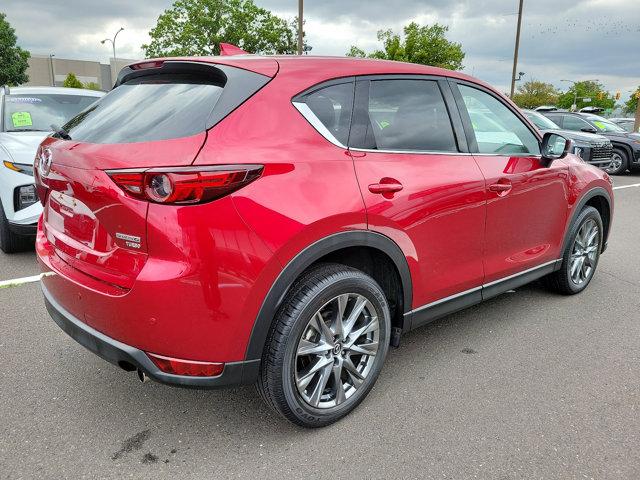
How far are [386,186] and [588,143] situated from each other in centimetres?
1156

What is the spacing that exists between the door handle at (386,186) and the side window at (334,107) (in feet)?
0.82

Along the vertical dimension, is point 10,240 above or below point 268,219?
below

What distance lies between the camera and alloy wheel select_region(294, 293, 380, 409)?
7.76 ft

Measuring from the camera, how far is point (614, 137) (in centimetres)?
1359

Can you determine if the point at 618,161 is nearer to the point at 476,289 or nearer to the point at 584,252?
the point at 584,252

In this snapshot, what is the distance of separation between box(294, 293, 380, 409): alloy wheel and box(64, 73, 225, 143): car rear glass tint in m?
1.00

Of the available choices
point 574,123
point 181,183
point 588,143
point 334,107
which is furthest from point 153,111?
point 574,123

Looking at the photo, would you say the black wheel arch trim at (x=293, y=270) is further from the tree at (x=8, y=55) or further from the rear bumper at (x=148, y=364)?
the tree at (x=8, y=55)

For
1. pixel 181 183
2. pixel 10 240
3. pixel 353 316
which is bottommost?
pixel 10 240

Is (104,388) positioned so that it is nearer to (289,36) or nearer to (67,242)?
(67,242)

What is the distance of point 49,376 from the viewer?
2.92 m

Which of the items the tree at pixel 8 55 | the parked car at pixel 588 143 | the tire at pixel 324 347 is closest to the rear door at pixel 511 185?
the tire at pixel 324 347

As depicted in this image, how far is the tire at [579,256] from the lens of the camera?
13.3ft

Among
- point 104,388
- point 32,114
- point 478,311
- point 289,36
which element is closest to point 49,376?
point 104,388
